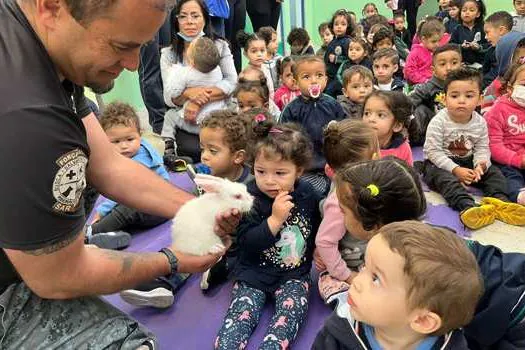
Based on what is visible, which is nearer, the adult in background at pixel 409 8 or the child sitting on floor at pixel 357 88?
the child sitting on floor at pixel 357 88

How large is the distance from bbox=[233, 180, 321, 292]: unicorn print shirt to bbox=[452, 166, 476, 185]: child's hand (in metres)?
1.30

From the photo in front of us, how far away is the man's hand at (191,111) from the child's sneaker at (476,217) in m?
1.97

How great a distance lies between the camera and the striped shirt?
2.96 meters

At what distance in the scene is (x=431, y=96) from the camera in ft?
12.3

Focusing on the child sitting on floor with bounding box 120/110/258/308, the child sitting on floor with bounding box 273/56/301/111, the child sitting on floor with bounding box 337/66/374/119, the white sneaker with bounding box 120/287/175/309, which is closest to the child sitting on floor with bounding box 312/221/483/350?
the white sneaker with bounding box 120/287/175/309

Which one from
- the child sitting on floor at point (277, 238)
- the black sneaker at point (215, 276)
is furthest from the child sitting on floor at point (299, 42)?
the black sneaker at point (215, 276)

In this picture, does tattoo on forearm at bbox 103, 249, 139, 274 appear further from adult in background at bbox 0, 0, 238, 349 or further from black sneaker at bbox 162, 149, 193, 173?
black sneaker at bbox 162, 149, 193, 173

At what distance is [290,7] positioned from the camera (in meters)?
8.54

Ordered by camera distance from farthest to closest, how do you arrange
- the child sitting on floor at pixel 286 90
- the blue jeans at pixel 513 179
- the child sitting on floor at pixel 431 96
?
the child sitting on floor at pixel 286 90 → the child sitting on floor at pixel 431 96 → the blue jeans at pixel 513 179

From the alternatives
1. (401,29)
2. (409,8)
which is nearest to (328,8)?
(409,8)

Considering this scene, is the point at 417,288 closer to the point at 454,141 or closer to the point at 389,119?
the point at 389,119

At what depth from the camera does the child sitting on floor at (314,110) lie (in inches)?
115

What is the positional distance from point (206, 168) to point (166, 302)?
0.97 meters

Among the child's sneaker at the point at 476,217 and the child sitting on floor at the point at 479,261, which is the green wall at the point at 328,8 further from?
the child sitting on floor at the point at 479,261
